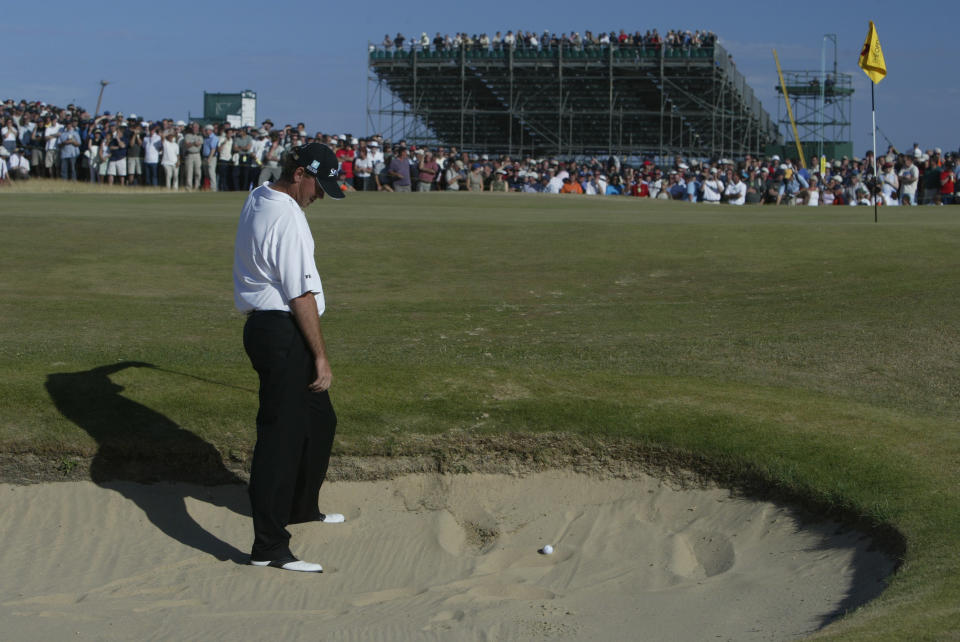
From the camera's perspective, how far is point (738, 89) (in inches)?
2731

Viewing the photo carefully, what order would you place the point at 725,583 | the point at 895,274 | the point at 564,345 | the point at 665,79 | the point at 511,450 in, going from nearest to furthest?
the point at 725,583 < the point at 511,450 < the point at 564,345 < the point at 895,274 < the point at 665,79

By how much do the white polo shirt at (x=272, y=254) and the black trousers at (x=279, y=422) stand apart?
0.41ft

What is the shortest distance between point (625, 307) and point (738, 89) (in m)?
59.4

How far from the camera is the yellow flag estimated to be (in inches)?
793

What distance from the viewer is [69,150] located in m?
33.7

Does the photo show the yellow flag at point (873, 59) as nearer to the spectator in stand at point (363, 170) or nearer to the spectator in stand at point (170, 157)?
the spectator in stand at point (363, 170)

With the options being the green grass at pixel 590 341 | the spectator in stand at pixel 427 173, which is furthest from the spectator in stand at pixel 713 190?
the green grass at pixel 590 341

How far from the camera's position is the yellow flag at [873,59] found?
2014cm

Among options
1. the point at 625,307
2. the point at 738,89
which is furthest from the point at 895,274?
the point at 738,89

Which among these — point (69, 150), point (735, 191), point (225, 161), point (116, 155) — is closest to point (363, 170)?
point (225, 161)

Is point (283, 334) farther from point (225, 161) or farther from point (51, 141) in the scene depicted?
point (51, 141)

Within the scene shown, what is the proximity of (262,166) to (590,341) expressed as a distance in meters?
22.5

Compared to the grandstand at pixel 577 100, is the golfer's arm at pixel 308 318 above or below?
below

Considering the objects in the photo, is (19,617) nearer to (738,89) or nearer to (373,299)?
(373,299)
